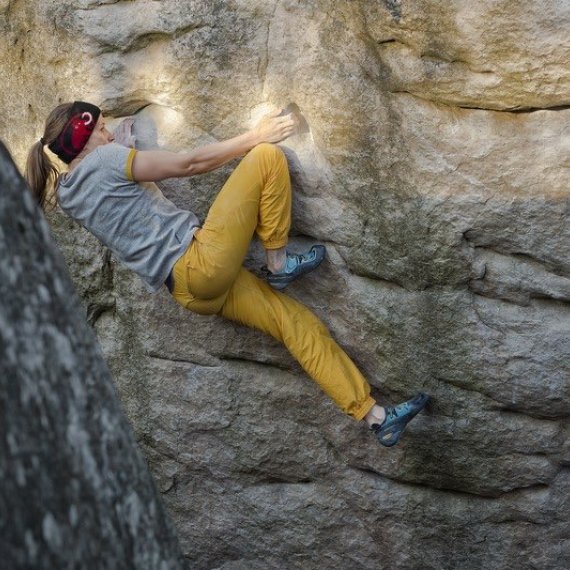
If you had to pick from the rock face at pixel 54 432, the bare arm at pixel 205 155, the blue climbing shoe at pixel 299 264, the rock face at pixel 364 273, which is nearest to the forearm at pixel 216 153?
the bare arm at pixel 205 155

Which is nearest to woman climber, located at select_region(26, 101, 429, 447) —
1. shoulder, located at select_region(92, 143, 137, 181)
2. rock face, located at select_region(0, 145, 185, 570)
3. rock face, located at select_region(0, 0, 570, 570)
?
shoulder, located at select_region(92, 143, 137, 181)

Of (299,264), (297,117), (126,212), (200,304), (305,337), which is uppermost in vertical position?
(297,117)

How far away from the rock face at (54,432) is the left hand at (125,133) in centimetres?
260

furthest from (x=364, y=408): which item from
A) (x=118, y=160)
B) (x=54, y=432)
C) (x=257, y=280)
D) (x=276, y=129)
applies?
(x=54, y=432)

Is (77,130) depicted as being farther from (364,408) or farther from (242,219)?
(364,408)

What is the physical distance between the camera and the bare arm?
3.95m

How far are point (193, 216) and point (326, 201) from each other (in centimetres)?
54

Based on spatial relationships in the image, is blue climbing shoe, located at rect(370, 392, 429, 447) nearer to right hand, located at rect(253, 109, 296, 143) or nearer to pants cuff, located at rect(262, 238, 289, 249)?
pants cuff, located at rect(262, 238, 289, 249)

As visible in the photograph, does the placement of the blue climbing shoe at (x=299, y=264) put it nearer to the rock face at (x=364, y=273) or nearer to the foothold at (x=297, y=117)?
the rock face at (x=364, y=273)

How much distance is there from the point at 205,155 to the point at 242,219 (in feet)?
0.93

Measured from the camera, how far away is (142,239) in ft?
13.5

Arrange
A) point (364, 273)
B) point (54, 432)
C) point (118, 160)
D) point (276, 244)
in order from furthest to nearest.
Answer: point (364, 273), point (276, 244), point (118, 160), point (54, 432)

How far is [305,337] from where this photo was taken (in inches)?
167

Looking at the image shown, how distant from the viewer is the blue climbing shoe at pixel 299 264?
4.17 meters
